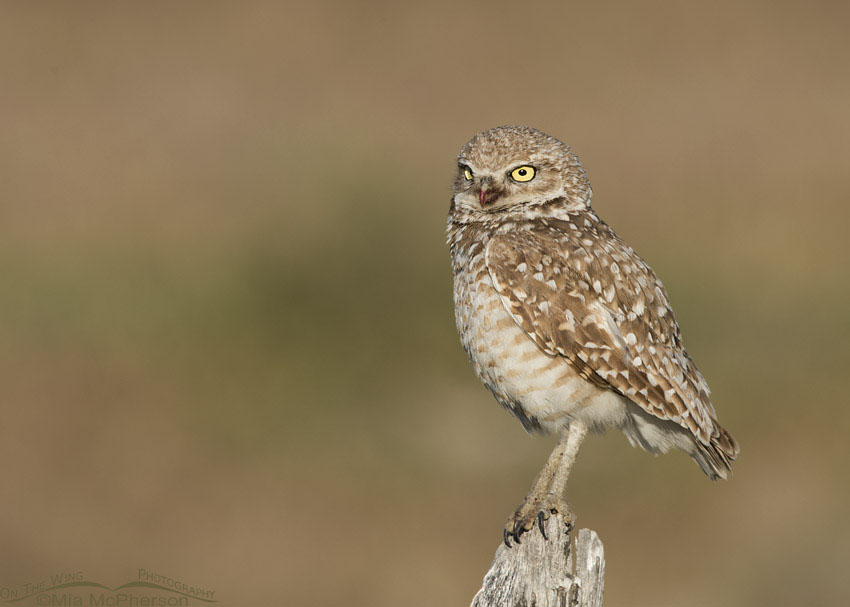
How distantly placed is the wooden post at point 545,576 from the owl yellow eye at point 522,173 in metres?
1.73

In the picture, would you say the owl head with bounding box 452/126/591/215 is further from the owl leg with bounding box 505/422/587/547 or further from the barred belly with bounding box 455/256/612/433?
the owl leg with bounding box 505/422/587/547

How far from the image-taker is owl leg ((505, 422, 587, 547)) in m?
4.23

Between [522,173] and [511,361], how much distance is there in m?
0.89

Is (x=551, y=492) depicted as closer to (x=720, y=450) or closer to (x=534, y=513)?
(x=534, y=513)

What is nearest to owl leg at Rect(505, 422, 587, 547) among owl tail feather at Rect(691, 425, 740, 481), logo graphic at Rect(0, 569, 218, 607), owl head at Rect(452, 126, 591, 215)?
owl tail feather at Rect(691, 425, 740, 481)

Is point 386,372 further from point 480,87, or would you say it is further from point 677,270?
point 480,87

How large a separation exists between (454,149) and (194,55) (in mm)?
4241

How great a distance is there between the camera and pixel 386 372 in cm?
1034

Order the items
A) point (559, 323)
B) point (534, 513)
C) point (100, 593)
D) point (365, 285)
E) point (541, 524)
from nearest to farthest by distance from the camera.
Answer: point (541, 524), point (559, 323), point (534, 513), point (100, 593), point (365, 285)

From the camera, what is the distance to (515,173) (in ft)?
15.1

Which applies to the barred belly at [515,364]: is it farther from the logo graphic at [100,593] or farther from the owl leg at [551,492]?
the logo graphic at [100,593]

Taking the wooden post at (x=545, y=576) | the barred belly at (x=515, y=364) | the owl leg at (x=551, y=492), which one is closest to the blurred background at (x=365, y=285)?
the owl leg at (x=551, y=492)

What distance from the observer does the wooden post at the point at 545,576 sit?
3395 mm

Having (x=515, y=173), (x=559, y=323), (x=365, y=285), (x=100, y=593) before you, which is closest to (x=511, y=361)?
(x=559, y=323)
